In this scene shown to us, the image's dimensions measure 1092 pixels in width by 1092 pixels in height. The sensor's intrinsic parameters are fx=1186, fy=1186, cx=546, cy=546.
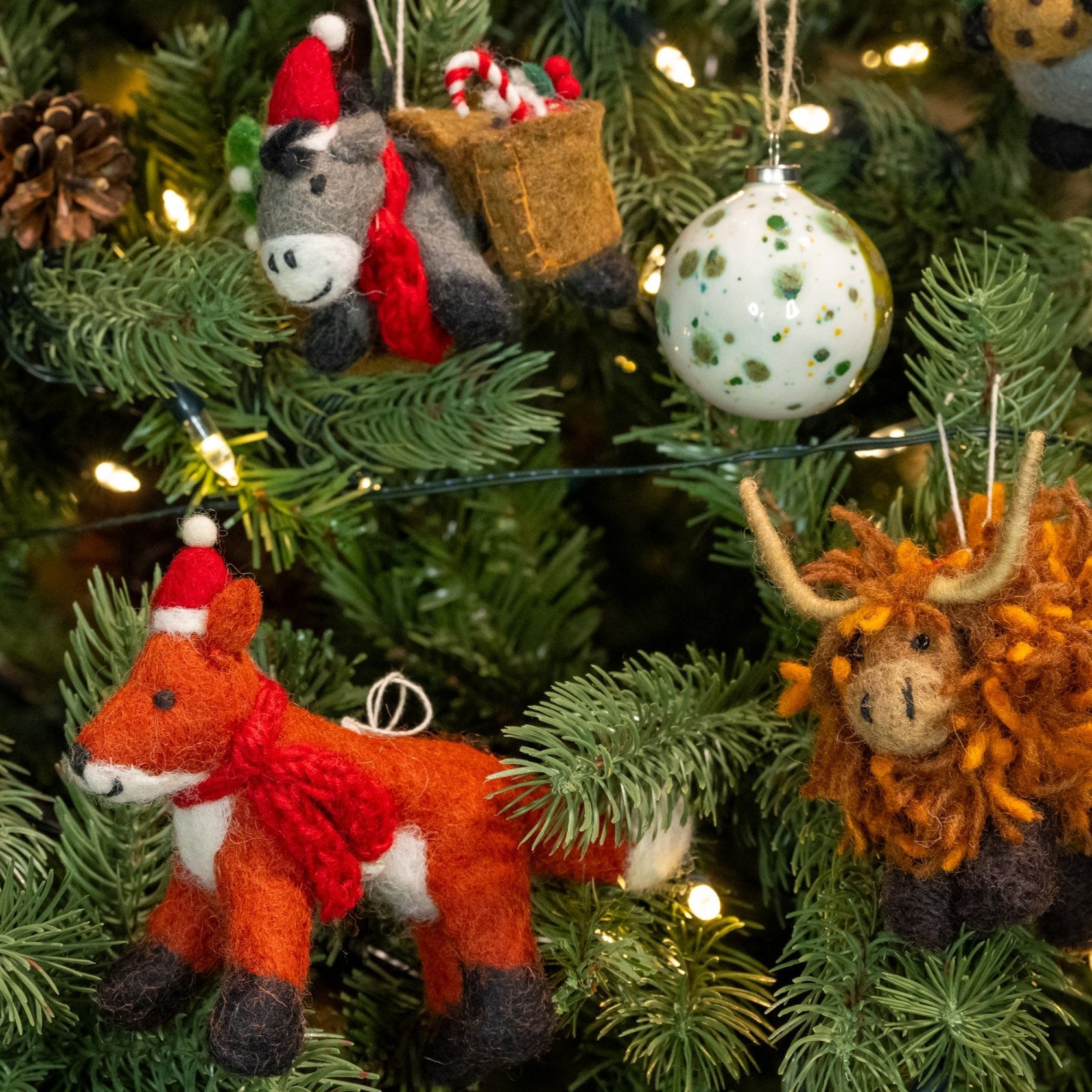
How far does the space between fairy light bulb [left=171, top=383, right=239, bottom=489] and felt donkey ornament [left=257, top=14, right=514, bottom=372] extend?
9 cm

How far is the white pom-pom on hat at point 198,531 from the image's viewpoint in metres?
0.50

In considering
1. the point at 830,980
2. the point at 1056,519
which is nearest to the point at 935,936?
the point at 830,980

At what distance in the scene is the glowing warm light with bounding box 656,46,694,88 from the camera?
67 centimetres

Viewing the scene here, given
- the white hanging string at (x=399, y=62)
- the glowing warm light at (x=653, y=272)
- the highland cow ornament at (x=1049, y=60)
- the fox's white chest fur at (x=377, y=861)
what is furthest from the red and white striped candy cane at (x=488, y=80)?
the fox's white chest fur at (x=377, y=861)

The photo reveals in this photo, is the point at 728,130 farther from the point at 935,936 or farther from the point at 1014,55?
the point at 935,936

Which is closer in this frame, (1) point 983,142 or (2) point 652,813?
(2) point 652,813

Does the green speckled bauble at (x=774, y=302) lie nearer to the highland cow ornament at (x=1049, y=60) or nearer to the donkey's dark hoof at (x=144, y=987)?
the highland cow ornament at (x=1049, y=60)

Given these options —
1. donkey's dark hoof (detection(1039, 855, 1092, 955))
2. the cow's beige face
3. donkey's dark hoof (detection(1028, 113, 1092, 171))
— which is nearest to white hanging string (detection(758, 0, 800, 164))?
donkey's dark hoof (detection(1028, 113, 1092, 171))

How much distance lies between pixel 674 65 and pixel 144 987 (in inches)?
21.5

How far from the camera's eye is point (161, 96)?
2.17 feet

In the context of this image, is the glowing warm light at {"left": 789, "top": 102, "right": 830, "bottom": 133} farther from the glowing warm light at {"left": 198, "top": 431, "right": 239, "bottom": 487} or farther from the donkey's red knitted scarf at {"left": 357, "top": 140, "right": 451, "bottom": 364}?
the glowing warm light at {"left": 198, "top": 431, "right": 239, "bottom": 487}

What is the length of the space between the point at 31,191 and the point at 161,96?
0.34ft

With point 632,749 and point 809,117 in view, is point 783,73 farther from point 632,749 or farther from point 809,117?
point 632,749

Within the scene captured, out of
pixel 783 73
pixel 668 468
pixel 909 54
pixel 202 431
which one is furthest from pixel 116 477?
pixel 909 54
